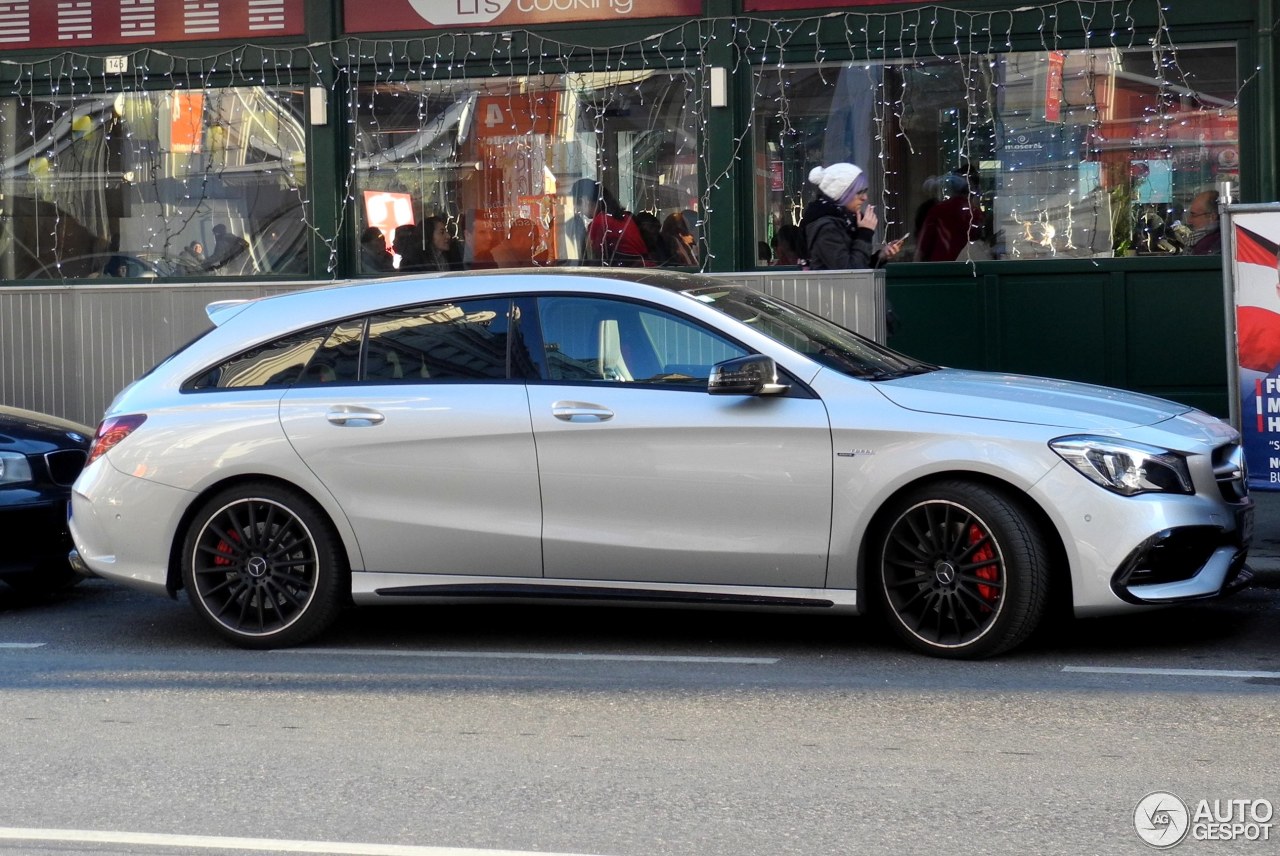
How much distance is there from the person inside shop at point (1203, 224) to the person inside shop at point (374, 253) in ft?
20.8

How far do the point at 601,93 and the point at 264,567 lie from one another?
6936 millimetres

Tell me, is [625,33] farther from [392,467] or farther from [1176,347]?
[392,467]

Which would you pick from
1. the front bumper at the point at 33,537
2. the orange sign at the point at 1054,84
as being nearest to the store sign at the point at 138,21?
the orange sign at the point at 1054,84

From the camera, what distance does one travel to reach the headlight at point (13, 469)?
8.37 metres

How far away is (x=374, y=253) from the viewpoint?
1380 cm

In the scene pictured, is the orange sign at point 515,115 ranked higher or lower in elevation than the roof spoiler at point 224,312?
higher

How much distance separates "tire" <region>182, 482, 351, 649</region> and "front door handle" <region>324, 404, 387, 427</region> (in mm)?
382

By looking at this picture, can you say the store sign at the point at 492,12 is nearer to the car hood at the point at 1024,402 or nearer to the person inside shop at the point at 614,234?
the person inside shop at the point at 614,234

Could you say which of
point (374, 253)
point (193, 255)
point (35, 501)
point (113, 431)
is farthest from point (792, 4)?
point (113, 431)

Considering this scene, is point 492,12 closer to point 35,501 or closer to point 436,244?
point 436,244

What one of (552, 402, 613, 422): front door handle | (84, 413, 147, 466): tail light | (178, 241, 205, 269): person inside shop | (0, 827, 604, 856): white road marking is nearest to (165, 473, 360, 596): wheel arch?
Result: (84, 413, 147, 466): tail light

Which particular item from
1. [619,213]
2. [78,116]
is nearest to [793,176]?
[619,213]

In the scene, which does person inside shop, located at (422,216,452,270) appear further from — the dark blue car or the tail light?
the tail light

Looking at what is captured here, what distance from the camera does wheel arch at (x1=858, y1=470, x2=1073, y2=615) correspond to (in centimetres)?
652
